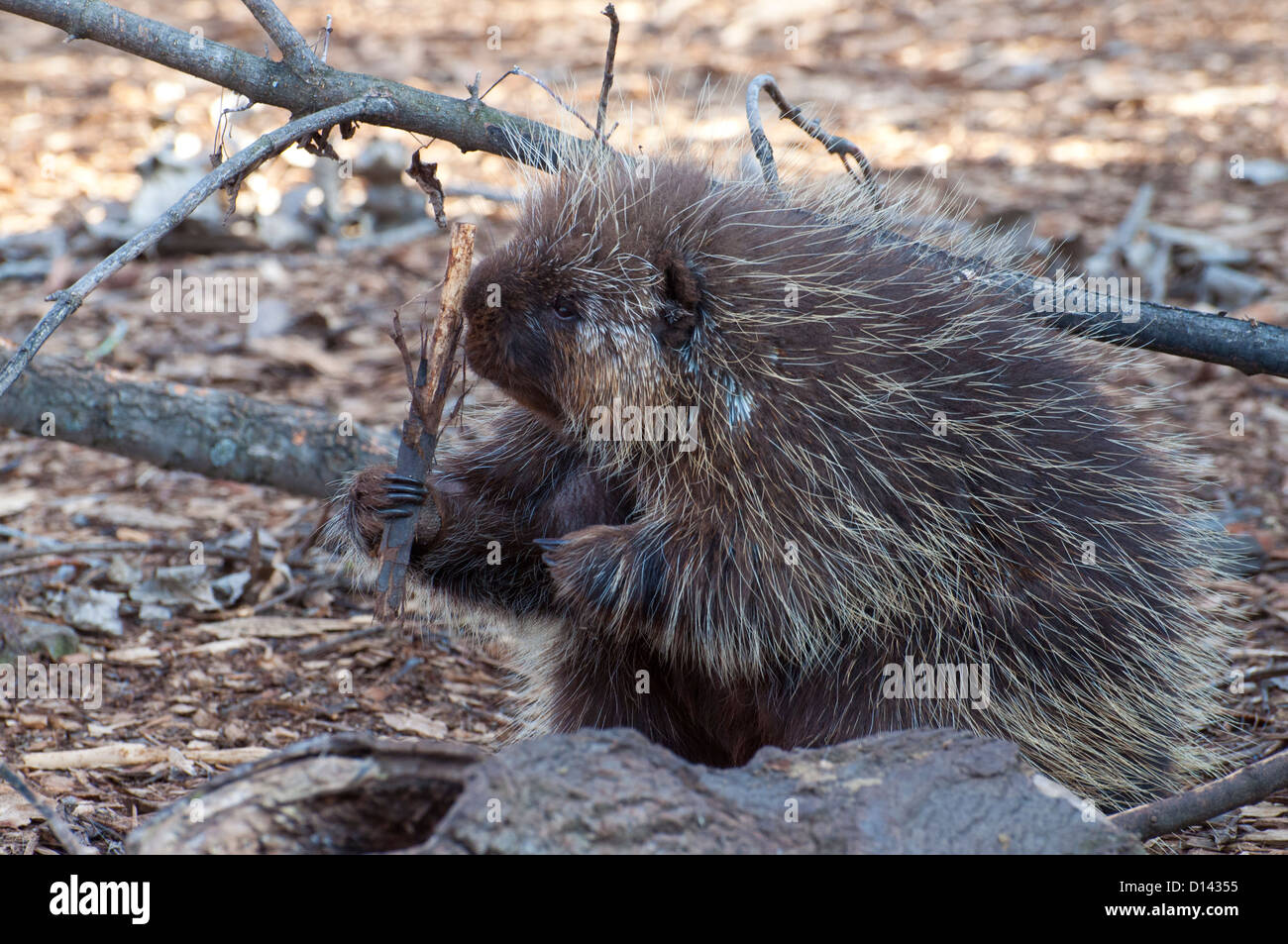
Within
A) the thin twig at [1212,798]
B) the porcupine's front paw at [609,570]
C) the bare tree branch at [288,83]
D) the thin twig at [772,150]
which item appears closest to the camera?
the thin twig at [1212,798]

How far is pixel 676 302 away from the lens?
3.45 meters

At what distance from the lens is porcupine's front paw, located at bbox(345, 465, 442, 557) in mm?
3553

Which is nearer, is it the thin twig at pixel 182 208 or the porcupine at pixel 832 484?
the thin twig at pixel 182 208

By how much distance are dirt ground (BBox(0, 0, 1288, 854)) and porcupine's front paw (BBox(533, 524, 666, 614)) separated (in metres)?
0.94

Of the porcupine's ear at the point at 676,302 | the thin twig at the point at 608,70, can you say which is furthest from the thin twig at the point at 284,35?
the porcupine's ear at the point at 676,302

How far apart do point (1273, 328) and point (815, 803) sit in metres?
2.25

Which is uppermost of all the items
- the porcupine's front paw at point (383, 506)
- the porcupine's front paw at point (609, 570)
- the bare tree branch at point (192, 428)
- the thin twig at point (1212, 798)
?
the bare tree branch at point (192, 428)

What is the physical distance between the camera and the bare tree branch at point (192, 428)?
14.9 feet

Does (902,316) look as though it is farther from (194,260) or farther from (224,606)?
(194,260)

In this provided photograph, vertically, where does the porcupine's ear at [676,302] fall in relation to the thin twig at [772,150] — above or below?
below

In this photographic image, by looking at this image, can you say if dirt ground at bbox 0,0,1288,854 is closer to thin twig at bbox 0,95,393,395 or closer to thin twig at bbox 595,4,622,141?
thin twig at bbox 595,4,622,141

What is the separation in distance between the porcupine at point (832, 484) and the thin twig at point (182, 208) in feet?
1.86

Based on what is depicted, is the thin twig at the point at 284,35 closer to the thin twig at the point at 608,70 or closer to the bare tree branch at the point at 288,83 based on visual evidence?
the bare tree branch at the point at 288,83

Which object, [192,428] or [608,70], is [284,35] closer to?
[608,70]
